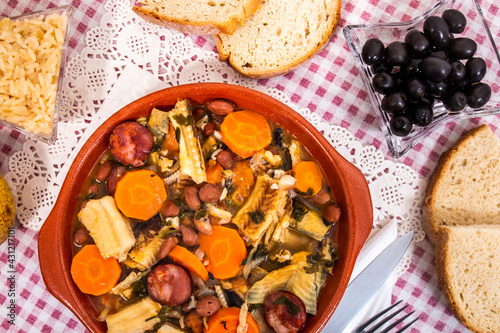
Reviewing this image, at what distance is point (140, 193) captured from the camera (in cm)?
248

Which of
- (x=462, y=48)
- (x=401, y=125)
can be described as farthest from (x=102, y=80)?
(x=462, y=48)

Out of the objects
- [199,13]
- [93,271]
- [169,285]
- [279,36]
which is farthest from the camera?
[279,36]

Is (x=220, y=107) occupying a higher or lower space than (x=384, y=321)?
higher

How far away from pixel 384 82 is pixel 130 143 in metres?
1.59

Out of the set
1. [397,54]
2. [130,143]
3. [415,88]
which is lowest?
[130,143]

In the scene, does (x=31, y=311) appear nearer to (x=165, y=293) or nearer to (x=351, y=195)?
(x=165, y=293)

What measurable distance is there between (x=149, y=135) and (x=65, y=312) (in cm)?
139

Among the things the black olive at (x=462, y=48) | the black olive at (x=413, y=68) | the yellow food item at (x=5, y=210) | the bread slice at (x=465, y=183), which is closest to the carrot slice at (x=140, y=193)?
the yellow food item at (x=5, y=210)

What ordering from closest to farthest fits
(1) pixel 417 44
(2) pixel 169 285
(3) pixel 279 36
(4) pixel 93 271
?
1. (2) pixel 169 285
2. (4) pixel 93 271
3. (1) pixel 417 44
4. (3) pixel 279 36

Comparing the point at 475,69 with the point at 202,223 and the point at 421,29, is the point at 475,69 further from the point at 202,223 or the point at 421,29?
the point at 202,223

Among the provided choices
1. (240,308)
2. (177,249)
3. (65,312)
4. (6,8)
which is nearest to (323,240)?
(240,308)

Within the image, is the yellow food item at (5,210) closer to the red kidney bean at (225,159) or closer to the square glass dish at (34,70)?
the square glass dish at (34,70)

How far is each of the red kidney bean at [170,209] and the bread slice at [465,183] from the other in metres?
1.69

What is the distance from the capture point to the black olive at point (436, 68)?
2473mm
